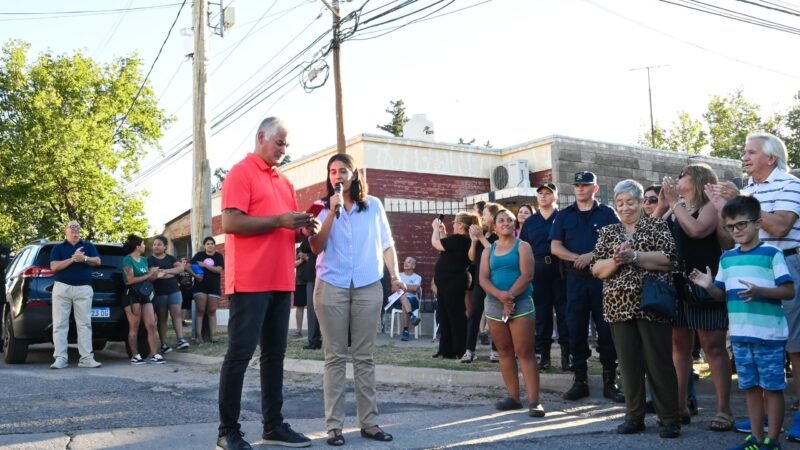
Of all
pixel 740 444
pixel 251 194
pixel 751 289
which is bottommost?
pixel 740 444

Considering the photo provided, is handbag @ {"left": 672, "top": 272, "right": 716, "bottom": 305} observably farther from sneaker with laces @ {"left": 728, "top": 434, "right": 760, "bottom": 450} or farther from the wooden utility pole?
the wooden utility pole

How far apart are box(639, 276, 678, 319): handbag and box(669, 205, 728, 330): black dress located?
38 centimetres

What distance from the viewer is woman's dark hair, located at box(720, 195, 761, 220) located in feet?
16.7

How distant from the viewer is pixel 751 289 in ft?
16.2

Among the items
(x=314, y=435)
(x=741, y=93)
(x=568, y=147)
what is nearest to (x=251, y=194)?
(x=314, y=435)

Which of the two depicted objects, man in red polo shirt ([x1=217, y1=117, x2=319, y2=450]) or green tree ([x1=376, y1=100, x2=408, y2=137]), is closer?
man in red polo shirt ([x1=217, y1=117, x2=319, y2=450])

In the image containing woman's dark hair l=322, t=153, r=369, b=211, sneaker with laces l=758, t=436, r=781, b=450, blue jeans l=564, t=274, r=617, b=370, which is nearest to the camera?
sneaker with laces l=758, t=436, r=781, b=450

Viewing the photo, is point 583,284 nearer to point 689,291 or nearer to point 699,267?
point 699,267

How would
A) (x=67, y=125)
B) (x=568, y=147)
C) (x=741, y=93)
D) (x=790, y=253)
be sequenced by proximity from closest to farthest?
1. (x=790, y=253)
2. (x=568, y=147)
3. (x=67, y=125)
4. (x=741, y=93)

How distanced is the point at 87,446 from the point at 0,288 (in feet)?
29.5

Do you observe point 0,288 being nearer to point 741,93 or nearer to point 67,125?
point 67,125

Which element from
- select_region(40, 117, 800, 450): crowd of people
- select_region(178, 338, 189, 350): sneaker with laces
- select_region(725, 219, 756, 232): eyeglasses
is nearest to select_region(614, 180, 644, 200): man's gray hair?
select_region(40, 117, 800, 450): crowd of people

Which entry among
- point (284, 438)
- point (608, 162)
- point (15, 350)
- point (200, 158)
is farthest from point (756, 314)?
point (608, 162)

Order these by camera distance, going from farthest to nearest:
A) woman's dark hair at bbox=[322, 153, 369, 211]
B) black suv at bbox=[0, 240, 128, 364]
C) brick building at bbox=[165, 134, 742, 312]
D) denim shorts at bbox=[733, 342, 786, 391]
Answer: brick building at bbox=[165, 134, 742, 312]
black suv at bbox=[0, 240, 128, 364]
woman's dark hair at bbox=[322, 153, 369, 211]
denim shorts at bbox=[733, 342, 786, 391]
